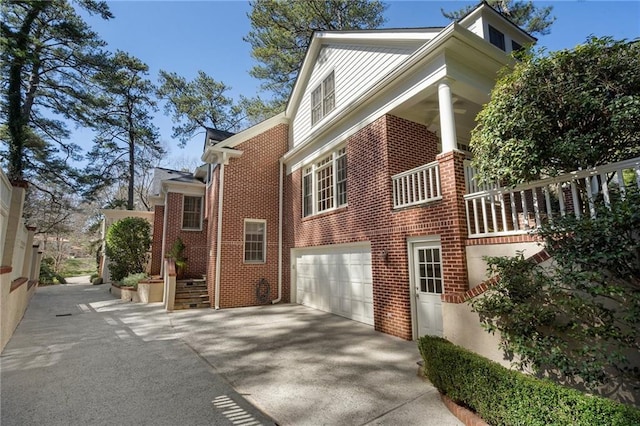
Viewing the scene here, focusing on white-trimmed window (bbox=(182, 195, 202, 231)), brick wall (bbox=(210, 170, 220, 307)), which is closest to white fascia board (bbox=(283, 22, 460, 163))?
brick wall (bbox=(210, 170, 220, 307))

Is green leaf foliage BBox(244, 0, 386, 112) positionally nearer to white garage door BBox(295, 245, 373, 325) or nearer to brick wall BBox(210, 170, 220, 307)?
brick wall BBox(210, 170, 220, 307)

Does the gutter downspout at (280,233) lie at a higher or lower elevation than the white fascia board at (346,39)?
lower

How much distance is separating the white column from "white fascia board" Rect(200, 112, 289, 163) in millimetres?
7457

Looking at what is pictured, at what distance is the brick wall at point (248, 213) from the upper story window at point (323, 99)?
2219mm

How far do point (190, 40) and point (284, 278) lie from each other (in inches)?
361

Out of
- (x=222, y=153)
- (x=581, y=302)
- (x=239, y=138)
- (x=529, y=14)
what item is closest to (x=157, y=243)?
(x=222, y=153)

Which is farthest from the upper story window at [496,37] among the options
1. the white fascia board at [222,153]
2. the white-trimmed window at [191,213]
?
the white-trimmed window at [191,213]

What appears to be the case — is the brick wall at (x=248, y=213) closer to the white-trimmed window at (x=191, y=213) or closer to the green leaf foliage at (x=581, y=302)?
the white-trimmed window at (x=191, y=213)

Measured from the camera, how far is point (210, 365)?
516 centimetres

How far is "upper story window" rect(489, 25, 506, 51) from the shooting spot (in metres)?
8.02

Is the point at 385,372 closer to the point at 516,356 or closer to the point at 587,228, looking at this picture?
A: the point at 516,356

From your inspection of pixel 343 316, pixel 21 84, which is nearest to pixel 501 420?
pixel 343 316

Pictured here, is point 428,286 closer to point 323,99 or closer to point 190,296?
point 323,99

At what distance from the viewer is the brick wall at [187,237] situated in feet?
44.1
